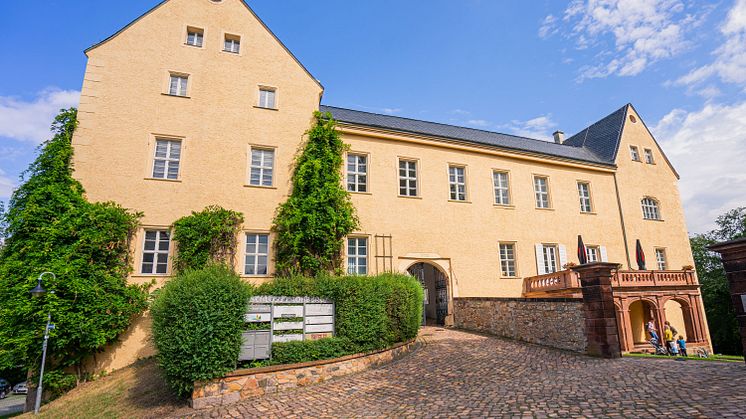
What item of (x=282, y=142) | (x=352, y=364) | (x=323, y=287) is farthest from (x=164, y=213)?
(x=352, y=364)

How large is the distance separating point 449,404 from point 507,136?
69.2ft

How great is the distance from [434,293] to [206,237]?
1152 cm

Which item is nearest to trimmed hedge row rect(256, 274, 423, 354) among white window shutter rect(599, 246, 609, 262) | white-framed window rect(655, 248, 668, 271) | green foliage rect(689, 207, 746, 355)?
white window shutter rect(599, 246, 609, 262)

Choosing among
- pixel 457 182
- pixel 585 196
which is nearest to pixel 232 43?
pixel 457 182

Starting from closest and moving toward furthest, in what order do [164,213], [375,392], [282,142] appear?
1. [375,392]
2. [164,213]
3. [282,142]

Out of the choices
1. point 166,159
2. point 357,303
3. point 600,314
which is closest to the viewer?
point 357,303

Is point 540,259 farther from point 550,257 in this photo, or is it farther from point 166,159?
point 166,159

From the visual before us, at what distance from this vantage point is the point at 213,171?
14.8m

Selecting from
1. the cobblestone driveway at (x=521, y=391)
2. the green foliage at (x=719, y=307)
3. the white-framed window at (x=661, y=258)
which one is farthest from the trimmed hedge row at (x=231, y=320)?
the green foliage at (x=719, y=307)

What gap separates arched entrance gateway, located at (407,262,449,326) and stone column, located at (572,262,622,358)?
7494 mm

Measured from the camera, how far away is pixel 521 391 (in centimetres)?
725

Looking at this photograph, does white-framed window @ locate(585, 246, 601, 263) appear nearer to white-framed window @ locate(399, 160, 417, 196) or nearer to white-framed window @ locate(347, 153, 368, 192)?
white-framed window @ locate(399, 160, 417, 196)

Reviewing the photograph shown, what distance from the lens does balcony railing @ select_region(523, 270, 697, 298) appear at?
16.0 metres

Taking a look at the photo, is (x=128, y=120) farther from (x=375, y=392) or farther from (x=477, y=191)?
(x=477, y=191)
